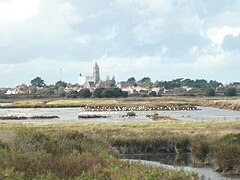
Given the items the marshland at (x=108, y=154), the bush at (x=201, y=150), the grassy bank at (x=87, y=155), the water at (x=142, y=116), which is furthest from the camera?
the water at (x=142, y=116)

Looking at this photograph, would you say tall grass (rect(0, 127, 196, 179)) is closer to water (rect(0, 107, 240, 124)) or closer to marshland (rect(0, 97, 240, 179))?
marshland (rect(0, 97, 240, 179))

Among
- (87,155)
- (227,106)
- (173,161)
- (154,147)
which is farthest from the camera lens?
(227,106)

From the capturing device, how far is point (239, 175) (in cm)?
2142

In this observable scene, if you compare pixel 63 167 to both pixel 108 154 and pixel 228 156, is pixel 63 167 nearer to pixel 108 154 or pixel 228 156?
pixel 108 154

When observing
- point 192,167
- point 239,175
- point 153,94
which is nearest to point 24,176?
point 239,175

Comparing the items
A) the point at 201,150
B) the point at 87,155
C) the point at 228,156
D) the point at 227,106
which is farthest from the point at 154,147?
the point at 227,106

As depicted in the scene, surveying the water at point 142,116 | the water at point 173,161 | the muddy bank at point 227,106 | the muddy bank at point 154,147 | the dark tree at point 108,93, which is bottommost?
the water at point 173,161

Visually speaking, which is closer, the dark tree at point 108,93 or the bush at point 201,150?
the bush at point 201,150

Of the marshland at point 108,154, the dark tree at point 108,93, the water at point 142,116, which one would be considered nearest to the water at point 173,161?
the marshland at point 108,154

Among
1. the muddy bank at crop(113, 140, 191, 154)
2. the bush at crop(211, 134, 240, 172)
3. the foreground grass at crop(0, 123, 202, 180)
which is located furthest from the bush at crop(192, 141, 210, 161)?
the foreground grass at crop(0, 123, 202, 180)

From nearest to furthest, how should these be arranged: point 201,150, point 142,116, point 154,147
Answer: point 201,150, point 154,147, point 142,116

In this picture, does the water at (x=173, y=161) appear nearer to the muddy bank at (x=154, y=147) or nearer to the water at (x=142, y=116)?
the muddy bank at (x=154, y=147)

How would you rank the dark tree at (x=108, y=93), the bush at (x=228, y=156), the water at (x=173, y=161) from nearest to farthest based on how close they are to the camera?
1. the bush at (x=228, y=156)
2. the water at (x=173, y=161)
3. the dark tree at (x=108, y=93)

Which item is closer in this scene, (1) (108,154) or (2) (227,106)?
(1) (108,154)
